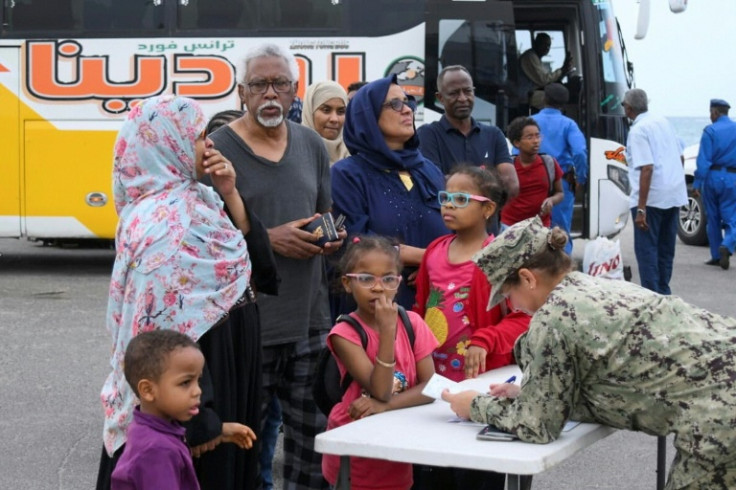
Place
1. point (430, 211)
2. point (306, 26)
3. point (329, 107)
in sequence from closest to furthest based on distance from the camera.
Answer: point (430, 211), point (329, 107), point (306, 26)

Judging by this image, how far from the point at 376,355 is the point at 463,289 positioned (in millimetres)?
642

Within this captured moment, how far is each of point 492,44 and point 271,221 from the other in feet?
28.2

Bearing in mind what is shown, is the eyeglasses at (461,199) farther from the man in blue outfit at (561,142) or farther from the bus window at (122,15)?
the bus window at (122,15)

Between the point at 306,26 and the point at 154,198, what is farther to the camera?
the point at 306,26

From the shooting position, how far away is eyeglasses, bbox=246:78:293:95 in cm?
480

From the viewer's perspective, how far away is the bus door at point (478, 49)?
506 inches

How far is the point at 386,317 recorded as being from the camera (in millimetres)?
4223

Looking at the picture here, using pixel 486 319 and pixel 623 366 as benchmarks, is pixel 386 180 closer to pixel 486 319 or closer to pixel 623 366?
pixel 486 319

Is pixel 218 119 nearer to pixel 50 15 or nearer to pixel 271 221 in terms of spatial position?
pixel 271 221

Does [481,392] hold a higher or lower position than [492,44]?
lower

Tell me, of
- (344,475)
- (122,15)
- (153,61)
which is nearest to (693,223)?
(153,61)

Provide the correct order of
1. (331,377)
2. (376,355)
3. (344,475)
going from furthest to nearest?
(331,377) → (376,355) → (344,475)

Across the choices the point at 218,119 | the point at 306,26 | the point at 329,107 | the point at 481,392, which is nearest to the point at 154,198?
the point at 481,392

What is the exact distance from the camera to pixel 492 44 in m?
12.9
